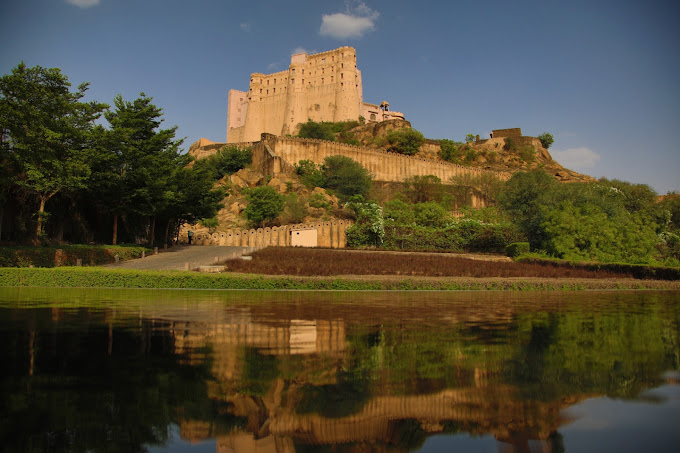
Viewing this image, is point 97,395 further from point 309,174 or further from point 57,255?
point 309,174

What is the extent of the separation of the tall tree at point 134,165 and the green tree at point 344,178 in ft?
73.5

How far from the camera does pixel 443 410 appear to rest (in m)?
3.86

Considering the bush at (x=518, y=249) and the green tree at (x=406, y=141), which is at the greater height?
the green tree at (x=406, y=141)

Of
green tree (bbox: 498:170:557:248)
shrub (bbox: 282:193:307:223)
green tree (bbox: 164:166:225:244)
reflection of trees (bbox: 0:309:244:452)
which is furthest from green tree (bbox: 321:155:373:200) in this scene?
reflection of trees (bbox: 0:309:244:452)

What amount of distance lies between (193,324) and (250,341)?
68.1 inches

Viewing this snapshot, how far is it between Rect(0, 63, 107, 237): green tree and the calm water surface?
11.8 m

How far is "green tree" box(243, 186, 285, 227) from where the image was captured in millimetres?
36281

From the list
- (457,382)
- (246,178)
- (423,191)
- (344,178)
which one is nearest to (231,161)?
(246,178)

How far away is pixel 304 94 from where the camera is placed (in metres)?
76.5

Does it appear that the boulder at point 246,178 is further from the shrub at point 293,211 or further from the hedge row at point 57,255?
the hedge row at point 57,255

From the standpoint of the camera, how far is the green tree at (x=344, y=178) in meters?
48.1

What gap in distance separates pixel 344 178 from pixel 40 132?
32.4 meters

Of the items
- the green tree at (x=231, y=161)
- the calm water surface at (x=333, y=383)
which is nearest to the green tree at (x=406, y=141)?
the green tree at (x=231, y=161)

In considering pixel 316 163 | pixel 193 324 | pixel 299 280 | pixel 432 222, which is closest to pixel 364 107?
pixel 316 163
